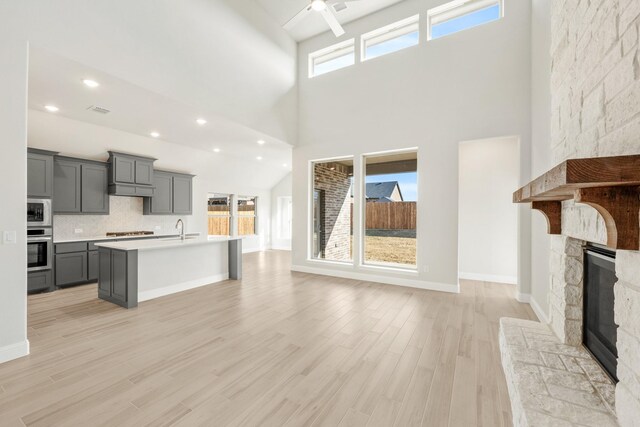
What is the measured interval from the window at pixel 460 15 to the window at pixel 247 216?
7.19m

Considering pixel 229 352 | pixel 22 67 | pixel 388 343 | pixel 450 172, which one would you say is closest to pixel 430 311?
pixel 388 343

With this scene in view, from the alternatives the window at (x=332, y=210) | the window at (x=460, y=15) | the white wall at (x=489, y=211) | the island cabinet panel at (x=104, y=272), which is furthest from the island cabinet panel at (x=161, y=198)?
the white wall at (x=489, y=211)

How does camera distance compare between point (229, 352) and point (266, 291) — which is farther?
point (266, 291)

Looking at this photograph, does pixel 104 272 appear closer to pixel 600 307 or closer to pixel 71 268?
pixel 71 268

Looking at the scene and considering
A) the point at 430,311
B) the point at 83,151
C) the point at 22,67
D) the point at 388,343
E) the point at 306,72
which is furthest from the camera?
the point at 306,72

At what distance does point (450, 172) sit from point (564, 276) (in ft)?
9.12

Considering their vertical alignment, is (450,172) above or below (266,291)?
above

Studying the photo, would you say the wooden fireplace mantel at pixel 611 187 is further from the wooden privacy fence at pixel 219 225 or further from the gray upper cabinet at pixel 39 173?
the wooden privacy fence at pixel 219 225

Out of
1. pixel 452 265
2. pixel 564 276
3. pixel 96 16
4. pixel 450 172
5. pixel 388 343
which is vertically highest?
pixel 96 16

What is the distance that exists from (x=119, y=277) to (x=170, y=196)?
133 inches

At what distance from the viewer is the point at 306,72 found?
20.1ft

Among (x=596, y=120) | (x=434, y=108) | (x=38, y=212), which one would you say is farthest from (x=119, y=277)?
(x=434, y=108)

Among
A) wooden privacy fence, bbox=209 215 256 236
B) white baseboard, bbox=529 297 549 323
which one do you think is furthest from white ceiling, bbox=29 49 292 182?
white baseboard, bbox=529 297 549 323

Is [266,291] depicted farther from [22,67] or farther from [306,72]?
[306,72]
